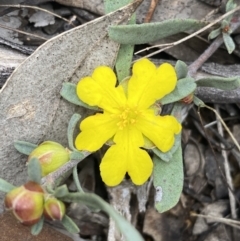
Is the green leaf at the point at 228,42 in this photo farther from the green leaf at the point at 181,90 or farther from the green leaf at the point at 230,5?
the green leaf at the point at 181,90

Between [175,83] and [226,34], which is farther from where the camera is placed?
[226,34]

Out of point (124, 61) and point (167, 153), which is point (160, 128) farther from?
point (124, 61)

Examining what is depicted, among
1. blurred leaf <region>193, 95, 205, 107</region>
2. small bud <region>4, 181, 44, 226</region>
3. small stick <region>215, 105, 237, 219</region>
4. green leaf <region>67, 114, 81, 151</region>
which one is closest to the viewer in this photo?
small bud <region>4, 181, 44, 226</region>

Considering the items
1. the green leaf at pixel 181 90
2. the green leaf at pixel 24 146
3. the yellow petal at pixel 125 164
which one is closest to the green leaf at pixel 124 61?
the green leaf at pixel 181 90

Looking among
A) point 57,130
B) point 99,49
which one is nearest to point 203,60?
point 99,49

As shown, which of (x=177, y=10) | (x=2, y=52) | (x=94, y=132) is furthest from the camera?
(x=177, y=10)

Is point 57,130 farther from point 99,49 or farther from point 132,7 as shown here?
point 132,7

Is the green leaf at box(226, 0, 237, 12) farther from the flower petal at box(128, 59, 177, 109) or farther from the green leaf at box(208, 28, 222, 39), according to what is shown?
the flower petal at box(128, 59, 177, 109)

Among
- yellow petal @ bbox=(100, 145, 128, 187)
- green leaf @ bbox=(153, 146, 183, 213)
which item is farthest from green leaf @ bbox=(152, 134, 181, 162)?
yellow petal @ bbox=(100, 145, 128, 187)
